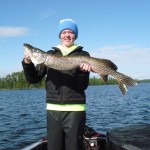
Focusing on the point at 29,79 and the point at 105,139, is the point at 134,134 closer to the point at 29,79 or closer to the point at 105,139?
the point at 105,139

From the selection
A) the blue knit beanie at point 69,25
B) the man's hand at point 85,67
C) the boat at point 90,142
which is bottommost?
the boat at point 90,142

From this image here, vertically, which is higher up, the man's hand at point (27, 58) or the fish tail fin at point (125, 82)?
the man's hand at point (27, 58)

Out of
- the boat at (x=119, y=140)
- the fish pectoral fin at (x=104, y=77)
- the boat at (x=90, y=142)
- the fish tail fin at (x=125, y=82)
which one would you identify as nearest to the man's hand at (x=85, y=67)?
the fish pectoral fin at (x=104, y=77)

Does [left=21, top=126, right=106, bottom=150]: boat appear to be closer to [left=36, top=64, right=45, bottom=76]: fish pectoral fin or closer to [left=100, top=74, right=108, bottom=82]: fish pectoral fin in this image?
[left=100, top=74, right=108, bottom=82]: fish pectoral fin

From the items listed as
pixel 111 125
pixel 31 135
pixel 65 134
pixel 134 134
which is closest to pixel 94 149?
pixel 134 134

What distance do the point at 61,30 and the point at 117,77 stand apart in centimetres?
130

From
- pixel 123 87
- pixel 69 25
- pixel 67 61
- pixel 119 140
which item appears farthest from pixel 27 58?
pixel 119 140

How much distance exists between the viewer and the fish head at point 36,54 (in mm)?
6168

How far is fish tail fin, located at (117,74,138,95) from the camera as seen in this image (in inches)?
256

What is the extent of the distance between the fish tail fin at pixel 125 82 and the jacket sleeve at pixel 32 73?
4.47ft

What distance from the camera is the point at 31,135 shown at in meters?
19.0

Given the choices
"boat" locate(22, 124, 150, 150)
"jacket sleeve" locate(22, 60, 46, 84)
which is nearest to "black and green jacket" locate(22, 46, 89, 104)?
"jacket sleeve" locate(22, 60, 46, 84)

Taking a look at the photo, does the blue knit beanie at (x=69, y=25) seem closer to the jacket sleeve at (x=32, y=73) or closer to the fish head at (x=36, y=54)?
the fish head at (x=36, y=54)

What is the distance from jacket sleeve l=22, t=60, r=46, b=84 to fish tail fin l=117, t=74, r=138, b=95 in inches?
53.6
